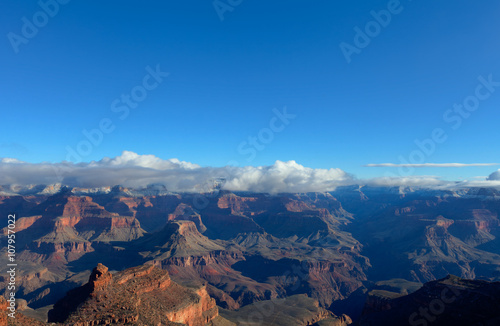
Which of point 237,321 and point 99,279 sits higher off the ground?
point 99,279

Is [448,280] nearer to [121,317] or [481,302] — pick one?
[481,302]

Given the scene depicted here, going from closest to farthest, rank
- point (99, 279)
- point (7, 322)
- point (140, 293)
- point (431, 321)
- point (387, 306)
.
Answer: point (7, 322) → point (99, 279) → point (431, 321) → point (140, 293) → point (387, 306)

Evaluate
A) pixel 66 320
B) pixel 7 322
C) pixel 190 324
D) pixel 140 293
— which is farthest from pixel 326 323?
pixel 7 322

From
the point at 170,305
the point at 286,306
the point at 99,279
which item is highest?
the point at 99,279

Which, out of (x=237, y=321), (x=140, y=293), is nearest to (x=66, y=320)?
(x=140, y=293)

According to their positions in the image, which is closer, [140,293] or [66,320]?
[66,320]

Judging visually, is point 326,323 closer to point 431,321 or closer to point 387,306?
point 387,306

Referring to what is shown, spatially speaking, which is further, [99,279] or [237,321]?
[237,321]

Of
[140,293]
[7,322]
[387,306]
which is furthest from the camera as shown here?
[387,306]

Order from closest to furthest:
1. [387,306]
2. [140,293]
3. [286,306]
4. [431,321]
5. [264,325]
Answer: [431,321]
[140,293]
[387,306]
[264,325]
[286,306]
